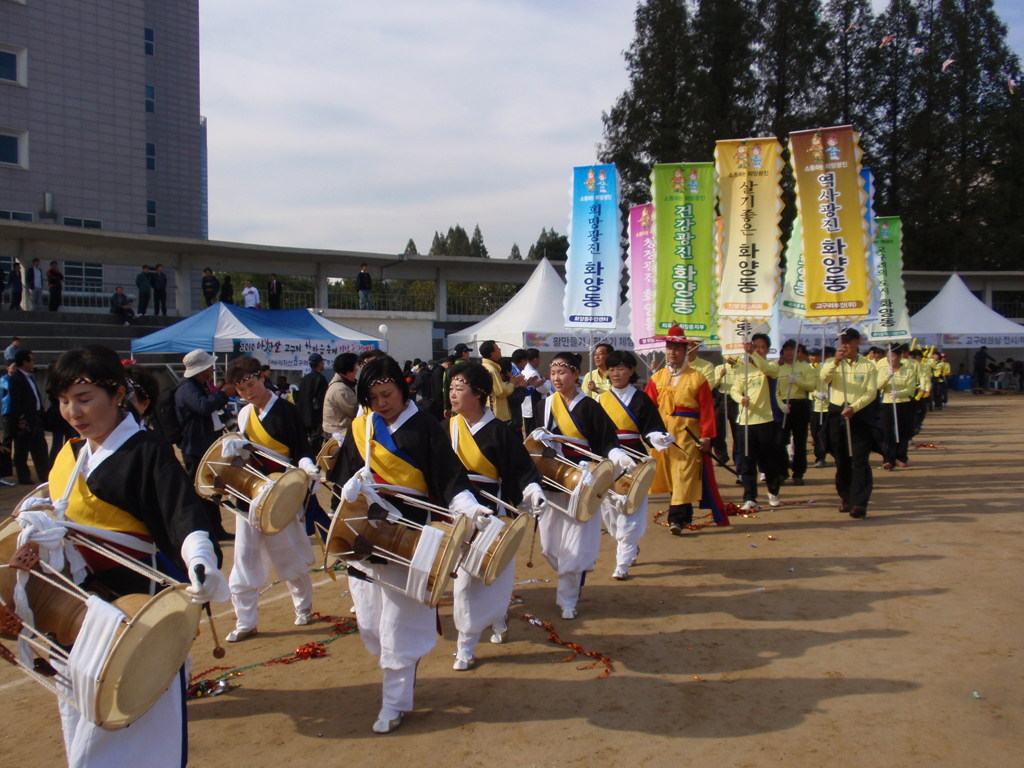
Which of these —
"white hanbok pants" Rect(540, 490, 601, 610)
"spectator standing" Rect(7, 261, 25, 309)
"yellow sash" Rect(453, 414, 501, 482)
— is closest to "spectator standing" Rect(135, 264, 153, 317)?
"spectator standing" Rect(7, 261, 25, 309)

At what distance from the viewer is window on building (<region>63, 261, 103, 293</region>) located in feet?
77.6

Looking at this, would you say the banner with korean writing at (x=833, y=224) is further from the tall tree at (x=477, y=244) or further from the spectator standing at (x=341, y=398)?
the tall tree at (x=477, y=244)

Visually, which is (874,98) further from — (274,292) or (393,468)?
(393,468)

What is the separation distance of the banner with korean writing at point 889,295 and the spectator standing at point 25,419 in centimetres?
1314

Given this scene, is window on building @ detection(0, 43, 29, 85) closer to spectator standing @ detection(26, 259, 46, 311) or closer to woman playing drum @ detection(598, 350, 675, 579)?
spectator standing @ detection(26, 259, 46, 311)

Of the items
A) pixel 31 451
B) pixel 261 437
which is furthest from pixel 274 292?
pixel 261 437

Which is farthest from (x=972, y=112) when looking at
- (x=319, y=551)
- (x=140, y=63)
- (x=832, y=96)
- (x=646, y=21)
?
(x=319, y=551)

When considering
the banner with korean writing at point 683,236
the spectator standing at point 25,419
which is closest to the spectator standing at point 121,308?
the spectator standing at point 25,419

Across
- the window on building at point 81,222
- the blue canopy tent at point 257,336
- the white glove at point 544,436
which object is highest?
the window on building at point 81,222

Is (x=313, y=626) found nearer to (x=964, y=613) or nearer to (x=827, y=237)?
(x=964, y=613)

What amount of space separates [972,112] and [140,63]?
36.3 m

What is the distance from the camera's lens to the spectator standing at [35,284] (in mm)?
18734

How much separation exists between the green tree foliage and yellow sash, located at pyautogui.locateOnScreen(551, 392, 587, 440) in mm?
26959

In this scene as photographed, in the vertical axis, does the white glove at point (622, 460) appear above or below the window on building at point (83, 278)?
below
